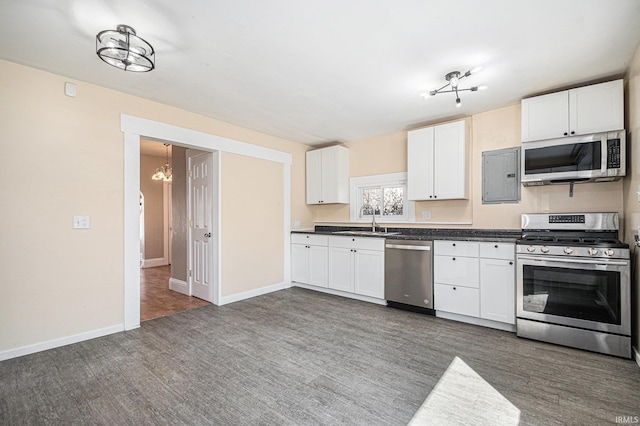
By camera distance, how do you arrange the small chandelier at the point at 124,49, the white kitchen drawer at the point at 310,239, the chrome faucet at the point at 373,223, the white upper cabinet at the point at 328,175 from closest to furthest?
the small chandelier at the point at 124,49, the white kitchen drawer at the point at 310,239, the chrome faucet at the point at 373,223, the white upper cabinet at the point at 328,175

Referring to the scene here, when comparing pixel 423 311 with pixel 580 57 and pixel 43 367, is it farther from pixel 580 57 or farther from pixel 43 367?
pixel 43 367

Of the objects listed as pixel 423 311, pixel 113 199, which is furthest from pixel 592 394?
pixel 113 199

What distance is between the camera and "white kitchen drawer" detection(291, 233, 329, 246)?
4695 mm

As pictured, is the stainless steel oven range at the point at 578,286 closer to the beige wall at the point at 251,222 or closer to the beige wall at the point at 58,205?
the beige wall at the point at 251,222

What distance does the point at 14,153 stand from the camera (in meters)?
2.59

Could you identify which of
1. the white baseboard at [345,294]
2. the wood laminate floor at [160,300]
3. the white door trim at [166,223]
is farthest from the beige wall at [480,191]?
the white door trim at [166,223]

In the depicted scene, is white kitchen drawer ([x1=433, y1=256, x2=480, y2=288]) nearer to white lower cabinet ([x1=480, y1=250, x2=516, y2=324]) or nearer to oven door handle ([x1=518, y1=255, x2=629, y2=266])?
white lower cabinet ([x1=480, y1=250, x2=516, y2=324])

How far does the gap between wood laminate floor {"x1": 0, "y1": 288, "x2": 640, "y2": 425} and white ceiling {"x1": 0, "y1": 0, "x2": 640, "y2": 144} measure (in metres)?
2.58

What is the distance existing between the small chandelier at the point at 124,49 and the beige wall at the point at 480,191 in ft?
11.5

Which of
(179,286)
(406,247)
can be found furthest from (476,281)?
(179,286)

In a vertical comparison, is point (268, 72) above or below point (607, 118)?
above

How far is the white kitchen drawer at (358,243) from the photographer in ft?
13.4

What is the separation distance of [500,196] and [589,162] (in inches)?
37.3

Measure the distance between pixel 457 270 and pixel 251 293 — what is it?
2.90 meters
